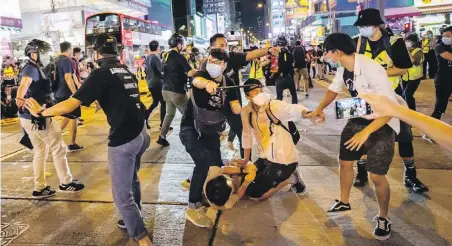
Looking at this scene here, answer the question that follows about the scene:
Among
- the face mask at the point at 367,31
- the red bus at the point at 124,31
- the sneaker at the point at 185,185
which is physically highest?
the red bus at the point at 124,31

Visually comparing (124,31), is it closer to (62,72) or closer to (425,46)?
(425,46)

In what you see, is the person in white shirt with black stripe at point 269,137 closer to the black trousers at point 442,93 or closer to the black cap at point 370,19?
the black cap at point 370,19

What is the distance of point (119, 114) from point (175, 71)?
11.1 feet

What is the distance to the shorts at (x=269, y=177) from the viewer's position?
4273 millimetres

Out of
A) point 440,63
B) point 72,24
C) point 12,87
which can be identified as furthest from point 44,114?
point 72,24

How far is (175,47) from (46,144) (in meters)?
2.61

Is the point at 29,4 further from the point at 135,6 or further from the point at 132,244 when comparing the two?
the point at 132,244

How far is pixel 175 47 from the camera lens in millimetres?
6434

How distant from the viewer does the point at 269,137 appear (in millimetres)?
4340

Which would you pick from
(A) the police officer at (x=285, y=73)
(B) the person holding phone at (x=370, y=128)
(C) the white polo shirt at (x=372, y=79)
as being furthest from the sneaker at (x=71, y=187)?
(A) the police officer at (x=285, y=73)

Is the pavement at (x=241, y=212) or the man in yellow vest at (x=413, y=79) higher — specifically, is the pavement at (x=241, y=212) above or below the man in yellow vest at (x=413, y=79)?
below

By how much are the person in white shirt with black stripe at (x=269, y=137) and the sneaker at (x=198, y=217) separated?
72 centimetres

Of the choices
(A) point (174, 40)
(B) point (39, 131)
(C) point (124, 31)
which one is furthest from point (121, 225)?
(C) point (124, 31)

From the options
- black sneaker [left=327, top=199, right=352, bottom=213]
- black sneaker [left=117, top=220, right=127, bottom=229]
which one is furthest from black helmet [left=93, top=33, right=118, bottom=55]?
black sneaker [left=327, top=199, right=352, bottom=213]
